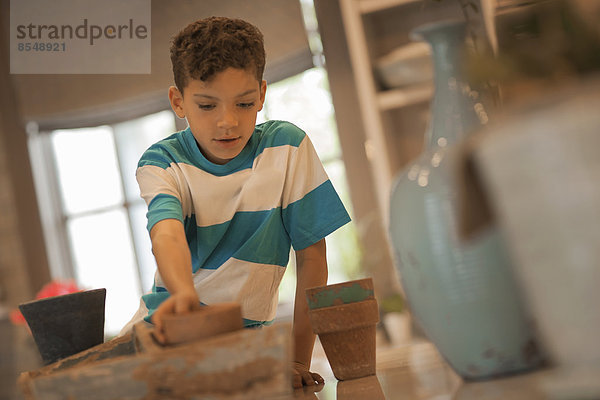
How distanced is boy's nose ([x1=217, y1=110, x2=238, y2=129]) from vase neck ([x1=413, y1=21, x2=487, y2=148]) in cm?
43

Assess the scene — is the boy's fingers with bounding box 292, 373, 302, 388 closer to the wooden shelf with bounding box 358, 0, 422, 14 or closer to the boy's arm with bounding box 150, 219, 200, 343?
the boy's arm with bounding box 150, 219, 200, 343

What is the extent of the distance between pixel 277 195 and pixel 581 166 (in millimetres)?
802

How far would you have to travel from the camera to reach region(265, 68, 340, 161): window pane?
9.93 feet

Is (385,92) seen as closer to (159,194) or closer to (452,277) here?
(159,194)

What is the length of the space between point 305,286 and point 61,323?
1.49 feet

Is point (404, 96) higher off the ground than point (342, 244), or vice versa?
point (404, 96)

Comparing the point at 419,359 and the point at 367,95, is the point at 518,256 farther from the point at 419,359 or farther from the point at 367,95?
the point at 367,95

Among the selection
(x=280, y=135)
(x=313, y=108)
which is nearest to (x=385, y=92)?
(x=313, y=108)

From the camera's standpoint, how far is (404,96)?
2574mm

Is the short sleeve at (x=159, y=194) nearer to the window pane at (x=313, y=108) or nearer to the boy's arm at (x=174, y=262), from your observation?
the boy's arm at (x=174, y=262)


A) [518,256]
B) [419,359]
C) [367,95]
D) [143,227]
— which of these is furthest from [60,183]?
[518,256]

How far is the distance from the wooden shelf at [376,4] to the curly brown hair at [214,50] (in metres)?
1.54

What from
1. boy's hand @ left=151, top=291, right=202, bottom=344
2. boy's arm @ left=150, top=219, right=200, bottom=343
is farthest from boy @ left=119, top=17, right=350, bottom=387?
boy's hand @ left=151, top=291, right=202, bottom=344

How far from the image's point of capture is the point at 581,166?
0.39 m
